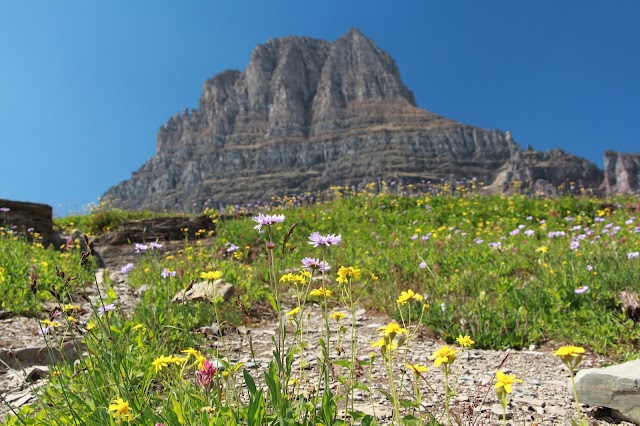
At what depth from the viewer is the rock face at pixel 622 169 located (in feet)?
446

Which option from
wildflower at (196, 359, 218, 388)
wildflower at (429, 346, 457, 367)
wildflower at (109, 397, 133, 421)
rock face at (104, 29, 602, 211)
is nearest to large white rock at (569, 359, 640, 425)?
wildflower at (429, 346, 457, 367)

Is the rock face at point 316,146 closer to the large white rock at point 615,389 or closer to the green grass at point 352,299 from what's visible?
the green grass at point 352,299

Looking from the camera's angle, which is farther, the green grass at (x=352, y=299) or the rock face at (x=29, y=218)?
the rock face at (x=29, y=218)

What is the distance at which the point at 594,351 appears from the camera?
13.4ft

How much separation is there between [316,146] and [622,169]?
105263 millimetres

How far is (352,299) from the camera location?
402 centimetres

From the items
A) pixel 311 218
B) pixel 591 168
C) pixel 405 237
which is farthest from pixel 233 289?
pixel 591 168

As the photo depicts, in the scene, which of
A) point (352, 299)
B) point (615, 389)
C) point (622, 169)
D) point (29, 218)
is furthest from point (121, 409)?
point (622, 169)

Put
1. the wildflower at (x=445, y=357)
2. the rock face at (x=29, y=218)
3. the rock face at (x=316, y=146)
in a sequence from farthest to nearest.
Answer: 1. the rock face at (x=316, y=146)
2. the rock face at (x=29, y=218)
3. the wildflower at (x=445, y=357)

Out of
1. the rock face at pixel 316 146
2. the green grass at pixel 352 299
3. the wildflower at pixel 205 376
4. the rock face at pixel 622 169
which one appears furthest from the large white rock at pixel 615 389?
the rock face at pixel 622 169

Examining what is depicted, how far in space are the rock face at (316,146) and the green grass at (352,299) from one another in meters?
135

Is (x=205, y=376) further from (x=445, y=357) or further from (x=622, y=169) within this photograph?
(x=622, y=169)

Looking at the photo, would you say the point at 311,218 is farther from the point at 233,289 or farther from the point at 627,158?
the point at 627,158

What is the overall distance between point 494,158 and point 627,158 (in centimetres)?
4297
